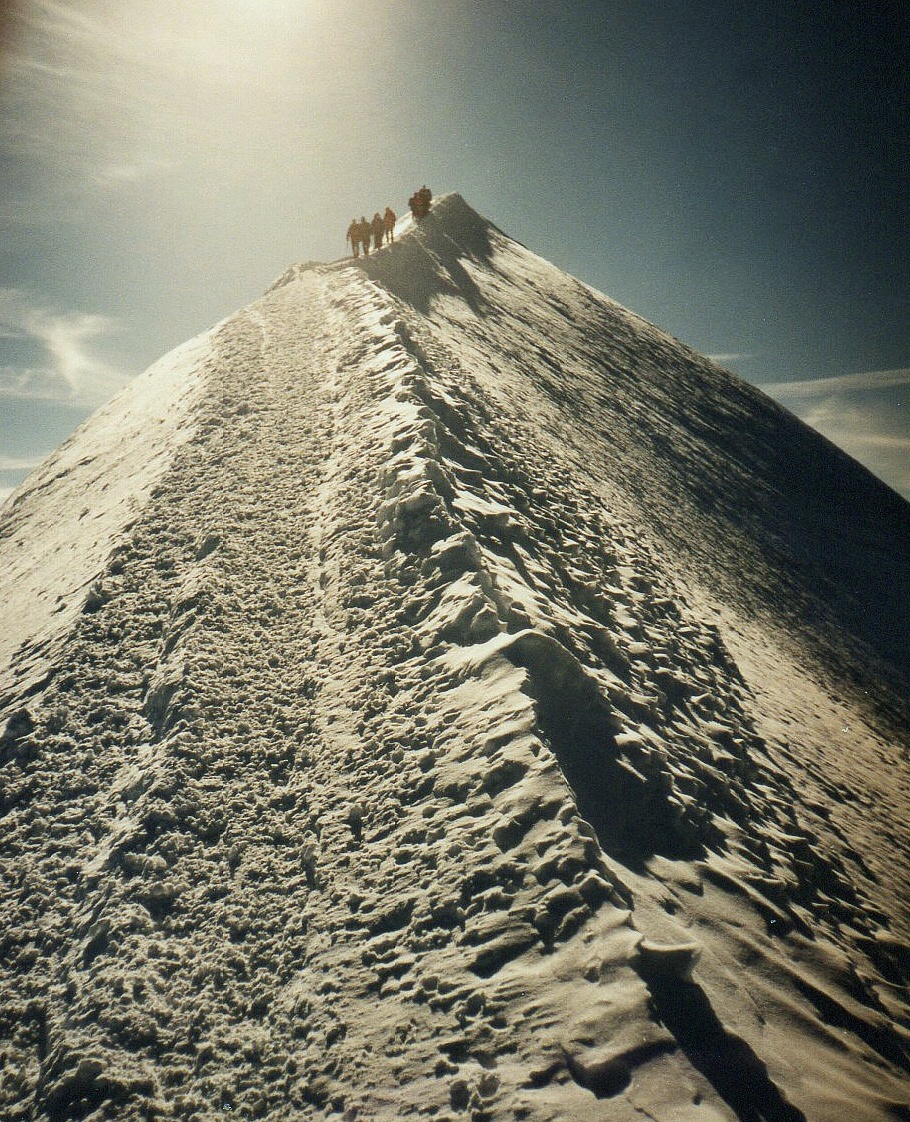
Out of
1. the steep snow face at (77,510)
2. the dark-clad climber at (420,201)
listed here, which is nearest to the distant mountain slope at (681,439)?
the dark-clad climber at (420,201)

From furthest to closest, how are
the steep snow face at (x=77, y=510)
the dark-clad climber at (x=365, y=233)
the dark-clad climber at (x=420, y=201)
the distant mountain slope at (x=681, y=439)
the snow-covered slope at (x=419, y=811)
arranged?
the dark-clad climber at (x=420, y=201)
the dark-clad climber at (x=365, y=233)
the distant mountain slope at (x=681, y=439)
the steep snow face at (x=77, y=510)
the snow-covered slope at (x=419, y=811)

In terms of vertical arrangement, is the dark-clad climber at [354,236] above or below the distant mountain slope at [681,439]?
above

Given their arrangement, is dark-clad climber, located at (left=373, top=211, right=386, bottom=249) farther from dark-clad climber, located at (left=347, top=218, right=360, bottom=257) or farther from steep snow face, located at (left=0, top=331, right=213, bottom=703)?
steep snow face, located at (left=0, top=331, right=213, bottom=703)

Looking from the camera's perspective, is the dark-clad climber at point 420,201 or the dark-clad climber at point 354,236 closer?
the dark-clad climber at point 354,236

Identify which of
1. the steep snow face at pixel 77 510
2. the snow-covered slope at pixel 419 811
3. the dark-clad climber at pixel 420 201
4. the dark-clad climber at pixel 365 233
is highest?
the dark-clad climber at pixel 420 201

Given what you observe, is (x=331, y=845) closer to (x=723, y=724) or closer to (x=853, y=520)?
(x=723, y=724)

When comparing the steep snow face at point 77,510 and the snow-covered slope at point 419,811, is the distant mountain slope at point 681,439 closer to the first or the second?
the snow-covered slope at point 419,811

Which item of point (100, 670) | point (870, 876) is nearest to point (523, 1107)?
point (870, 876)

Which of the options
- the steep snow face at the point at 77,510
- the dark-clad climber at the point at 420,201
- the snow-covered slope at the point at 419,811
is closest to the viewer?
the snow-covered slope at the point at 419,811
